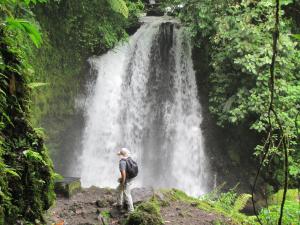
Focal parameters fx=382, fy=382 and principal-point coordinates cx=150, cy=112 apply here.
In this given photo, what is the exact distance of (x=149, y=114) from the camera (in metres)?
14.0

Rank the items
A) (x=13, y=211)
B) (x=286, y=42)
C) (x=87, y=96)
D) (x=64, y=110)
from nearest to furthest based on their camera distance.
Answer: (x=13, y=211) < (x=286, y=42) < (x=64, y=110) < (x=87, y=96)

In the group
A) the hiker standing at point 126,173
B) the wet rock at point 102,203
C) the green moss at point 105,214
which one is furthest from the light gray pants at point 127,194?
the wet rock at point 102,203

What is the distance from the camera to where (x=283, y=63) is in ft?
37.9

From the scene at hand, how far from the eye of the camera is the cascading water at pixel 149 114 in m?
13.2

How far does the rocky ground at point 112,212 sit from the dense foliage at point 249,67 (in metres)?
3.77

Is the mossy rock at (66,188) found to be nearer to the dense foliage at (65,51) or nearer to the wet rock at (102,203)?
the wet rock at (102,203)

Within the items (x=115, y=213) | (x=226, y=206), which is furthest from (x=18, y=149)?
(x=226, y=206)

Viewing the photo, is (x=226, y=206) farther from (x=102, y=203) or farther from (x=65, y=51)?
(x=65, y=51)

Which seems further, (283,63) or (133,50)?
(133,50)

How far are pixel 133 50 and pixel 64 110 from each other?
364 cm

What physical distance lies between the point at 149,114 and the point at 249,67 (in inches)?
166

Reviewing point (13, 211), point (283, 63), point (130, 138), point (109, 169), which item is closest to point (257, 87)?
point (283, 63)

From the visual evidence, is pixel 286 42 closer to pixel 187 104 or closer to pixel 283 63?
pixel 283 63

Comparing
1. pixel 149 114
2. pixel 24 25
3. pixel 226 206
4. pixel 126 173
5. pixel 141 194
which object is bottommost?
pixel 226 206
